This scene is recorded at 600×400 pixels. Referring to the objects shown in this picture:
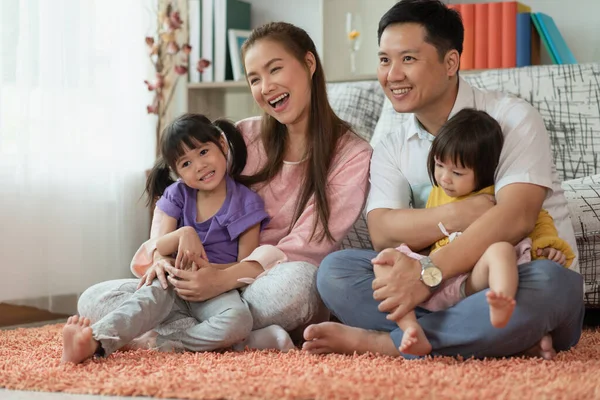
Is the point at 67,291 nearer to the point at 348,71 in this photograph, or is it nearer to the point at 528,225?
the point at 348,71

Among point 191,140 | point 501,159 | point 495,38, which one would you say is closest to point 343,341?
point 501,159

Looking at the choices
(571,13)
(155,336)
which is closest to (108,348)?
(155,336)

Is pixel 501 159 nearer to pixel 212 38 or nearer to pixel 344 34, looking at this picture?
pixel 344 34

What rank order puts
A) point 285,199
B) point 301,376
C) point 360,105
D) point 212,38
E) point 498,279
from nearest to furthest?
point 301,376, point 498,279, point 285,199, point 360,105, point 212,38

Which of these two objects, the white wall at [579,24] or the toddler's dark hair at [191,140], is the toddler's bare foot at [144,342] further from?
the white wall at [579,24]

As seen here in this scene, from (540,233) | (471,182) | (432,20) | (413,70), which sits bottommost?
(540,233)

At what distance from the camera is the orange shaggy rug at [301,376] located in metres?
1.25

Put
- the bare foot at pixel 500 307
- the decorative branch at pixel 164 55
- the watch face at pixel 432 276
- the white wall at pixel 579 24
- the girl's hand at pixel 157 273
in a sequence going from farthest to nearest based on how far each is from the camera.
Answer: the decorative branch at pixel 164 55 → the white wall at pixel 579 24 → the girl's hand at pixel 157 273 → the watch face at pixel 432 276 → the bare foot at pixel 500 307

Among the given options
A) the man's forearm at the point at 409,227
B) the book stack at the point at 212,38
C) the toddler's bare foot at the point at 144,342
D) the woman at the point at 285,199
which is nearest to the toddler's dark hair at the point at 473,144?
the man's forearm at the point at 409,227

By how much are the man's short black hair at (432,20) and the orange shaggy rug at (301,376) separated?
0.74 metres

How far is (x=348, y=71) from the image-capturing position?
11.8 feet

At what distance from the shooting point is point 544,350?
1.60 meters

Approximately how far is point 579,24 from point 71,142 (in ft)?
6.78

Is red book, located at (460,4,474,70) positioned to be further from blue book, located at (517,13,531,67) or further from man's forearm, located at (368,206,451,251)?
man's forearm, located at (368,206,451,251)
